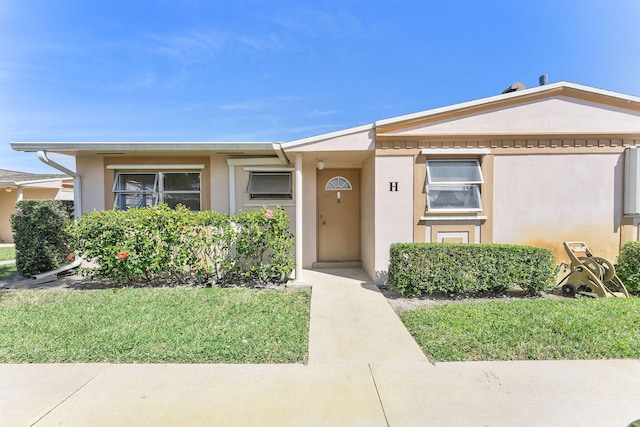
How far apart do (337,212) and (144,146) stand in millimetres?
4777

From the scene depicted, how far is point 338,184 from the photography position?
768 cm

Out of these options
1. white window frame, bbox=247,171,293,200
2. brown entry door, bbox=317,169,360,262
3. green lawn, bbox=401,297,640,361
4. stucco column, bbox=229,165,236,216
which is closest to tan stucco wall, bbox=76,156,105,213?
stucco column, bbox=229,165,236,216

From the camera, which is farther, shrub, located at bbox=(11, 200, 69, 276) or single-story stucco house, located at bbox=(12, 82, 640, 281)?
shrub, located at bbox=(11, 200, 69, 276)

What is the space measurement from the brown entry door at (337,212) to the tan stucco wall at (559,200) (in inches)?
129

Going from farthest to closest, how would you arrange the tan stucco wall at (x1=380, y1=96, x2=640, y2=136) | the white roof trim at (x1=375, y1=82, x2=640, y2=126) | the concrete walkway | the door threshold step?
the door threshold step < the tan stucco wall at (x1=380, y1=96, x2=640, y2=136) < the white roof trim at (x1=375, y1=82, x2=640, y2=126) < the concrete walkway

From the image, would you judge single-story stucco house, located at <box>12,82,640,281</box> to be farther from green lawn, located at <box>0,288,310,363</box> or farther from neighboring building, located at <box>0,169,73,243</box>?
neighboring building, located at <box>0,169,73,243</box>

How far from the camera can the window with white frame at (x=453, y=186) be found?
5869 mm

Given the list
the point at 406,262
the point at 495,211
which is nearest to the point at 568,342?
the point at 406,262

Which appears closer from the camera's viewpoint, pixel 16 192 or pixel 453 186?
pixel 453 186

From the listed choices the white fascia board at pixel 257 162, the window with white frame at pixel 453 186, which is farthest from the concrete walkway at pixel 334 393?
the white fascia board at pixel 257 162

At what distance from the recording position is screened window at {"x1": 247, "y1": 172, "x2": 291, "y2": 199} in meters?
7.28

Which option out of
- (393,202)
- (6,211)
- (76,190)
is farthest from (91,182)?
(6,211)

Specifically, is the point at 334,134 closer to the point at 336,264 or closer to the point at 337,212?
the point at 337,212

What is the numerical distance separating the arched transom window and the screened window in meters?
1.09
